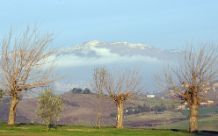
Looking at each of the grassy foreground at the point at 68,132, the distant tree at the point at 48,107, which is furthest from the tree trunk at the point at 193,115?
the distant tree at the point at 48,107

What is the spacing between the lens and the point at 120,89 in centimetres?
7881

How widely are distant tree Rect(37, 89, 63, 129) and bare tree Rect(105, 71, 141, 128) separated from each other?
8874 millimetres

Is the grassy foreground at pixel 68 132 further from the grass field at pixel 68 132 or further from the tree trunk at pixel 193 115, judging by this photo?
the tree trunk at pixel 193 115

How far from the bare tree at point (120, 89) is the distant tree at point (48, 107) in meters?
8.87

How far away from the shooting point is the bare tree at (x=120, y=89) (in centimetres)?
7400

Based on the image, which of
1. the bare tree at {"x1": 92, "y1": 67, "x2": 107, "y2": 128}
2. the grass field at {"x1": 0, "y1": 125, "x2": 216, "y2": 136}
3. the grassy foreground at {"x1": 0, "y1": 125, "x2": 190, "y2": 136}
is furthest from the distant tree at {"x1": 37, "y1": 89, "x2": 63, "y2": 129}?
the bare tree at {"x1": 92, "y1": 67, "x2": 107, "y2": 128}

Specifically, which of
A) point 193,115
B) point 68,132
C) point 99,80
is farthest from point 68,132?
point 99,80

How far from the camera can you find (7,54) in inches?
2849

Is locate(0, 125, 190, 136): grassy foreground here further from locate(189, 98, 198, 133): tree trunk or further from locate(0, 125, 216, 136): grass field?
locate(189, 98, 198, 133): tree trunk

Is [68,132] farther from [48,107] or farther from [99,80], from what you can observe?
[99,80]

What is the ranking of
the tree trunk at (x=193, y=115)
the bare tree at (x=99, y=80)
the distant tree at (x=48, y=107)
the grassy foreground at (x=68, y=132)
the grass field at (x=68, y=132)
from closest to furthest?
the grassy foreground at (x=68, y=132) < the grass field at (x=68, y=132) < the distant tree at (x=48, y=107) < the tree trunk at (x=193, y=115) < the bare tree at (x=99, y=80)

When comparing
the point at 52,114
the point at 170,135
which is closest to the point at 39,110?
the point at 52,114

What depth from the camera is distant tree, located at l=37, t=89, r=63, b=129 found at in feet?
214

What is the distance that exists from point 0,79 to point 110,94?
15555 millimetres
